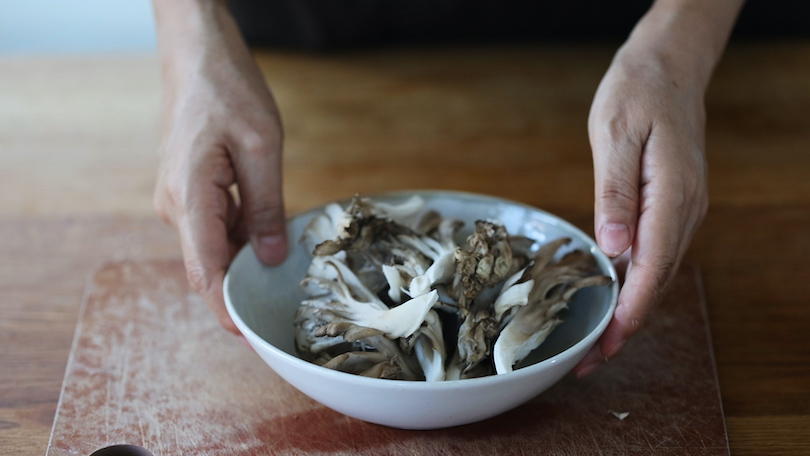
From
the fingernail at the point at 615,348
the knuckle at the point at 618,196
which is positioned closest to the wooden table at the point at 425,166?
the fingernail at the point at 615,348

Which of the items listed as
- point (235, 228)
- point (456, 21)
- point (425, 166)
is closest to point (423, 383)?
point (235, 228)

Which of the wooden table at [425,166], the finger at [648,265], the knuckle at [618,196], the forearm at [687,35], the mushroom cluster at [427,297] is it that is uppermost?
the forearm at [687,35]

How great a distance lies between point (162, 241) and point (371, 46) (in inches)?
34.3

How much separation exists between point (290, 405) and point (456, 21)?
1.16 m

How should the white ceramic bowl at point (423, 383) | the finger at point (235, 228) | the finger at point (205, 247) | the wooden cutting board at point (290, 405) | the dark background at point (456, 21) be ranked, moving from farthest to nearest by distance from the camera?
the dark background at point (456, 21)
the finger at point (235, 228)
the finger at point (205, 247)
the wooden cutting board at point (290, 405)
the white ceramic bowl at point (423, 383)

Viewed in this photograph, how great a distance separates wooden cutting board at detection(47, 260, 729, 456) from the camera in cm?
81

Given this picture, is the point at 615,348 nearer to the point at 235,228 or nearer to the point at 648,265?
the point at 648,265

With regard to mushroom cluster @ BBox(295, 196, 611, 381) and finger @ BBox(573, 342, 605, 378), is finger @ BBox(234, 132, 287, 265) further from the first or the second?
finger @ BBox(573, 342, 605, 378)

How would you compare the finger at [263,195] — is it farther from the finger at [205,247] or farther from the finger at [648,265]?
the finger at [648,265]

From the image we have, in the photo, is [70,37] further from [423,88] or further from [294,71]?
[423,88]

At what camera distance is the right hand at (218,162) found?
937 mm

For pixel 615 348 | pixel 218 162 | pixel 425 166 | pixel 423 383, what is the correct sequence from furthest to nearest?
pixel 425 166 → pixel 218 162 → pixel 615 348 → pixel 423 383

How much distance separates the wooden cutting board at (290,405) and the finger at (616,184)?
19 cm

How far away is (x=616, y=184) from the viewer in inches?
33.5
